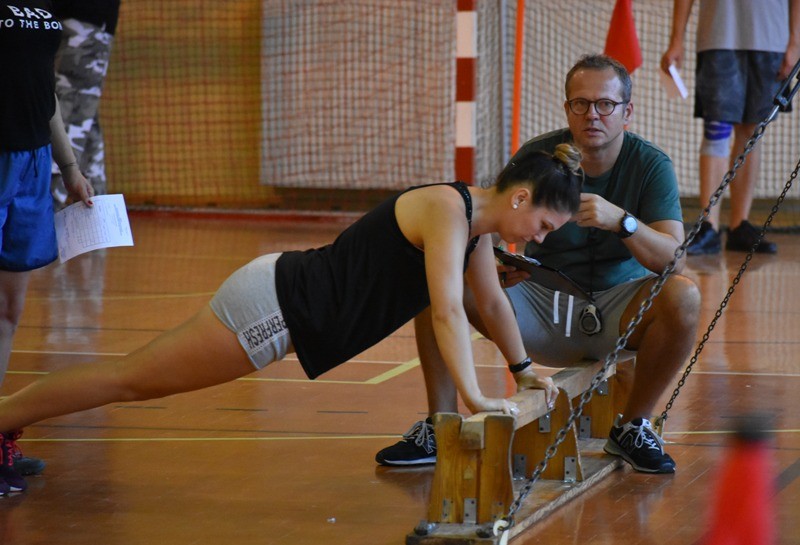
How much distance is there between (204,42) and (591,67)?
738 cm

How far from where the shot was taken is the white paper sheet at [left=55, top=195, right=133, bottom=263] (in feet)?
11.8

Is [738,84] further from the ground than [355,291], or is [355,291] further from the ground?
[738,84]

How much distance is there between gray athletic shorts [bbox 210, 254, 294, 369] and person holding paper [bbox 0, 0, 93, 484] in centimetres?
67

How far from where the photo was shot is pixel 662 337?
3.45m

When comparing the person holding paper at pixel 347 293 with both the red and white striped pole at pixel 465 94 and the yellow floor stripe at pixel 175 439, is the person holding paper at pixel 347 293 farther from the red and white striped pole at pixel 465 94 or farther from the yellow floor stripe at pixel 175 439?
the red and white striped pole at pixel 465 94

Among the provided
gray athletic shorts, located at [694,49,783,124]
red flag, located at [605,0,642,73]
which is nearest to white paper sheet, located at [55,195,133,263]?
red flag, located at [605,0,642,73]

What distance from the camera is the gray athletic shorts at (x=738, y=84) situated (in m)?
7.81

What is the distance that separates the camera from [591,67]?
12.1 ft

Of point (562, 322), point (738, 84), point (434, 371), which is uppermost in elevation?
point (738, 84)

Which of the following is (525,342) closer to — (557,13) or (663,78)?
(663,78)

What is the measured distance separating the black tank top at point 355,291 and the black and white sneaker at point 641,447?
808 mm

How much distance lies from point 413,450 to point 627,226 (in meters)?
0.86

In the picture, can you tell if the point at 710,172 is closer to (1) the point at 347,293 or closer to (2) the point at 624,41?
(2) the point at 624,41

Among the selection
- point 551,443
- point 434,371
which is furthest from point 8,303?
point 551,443
